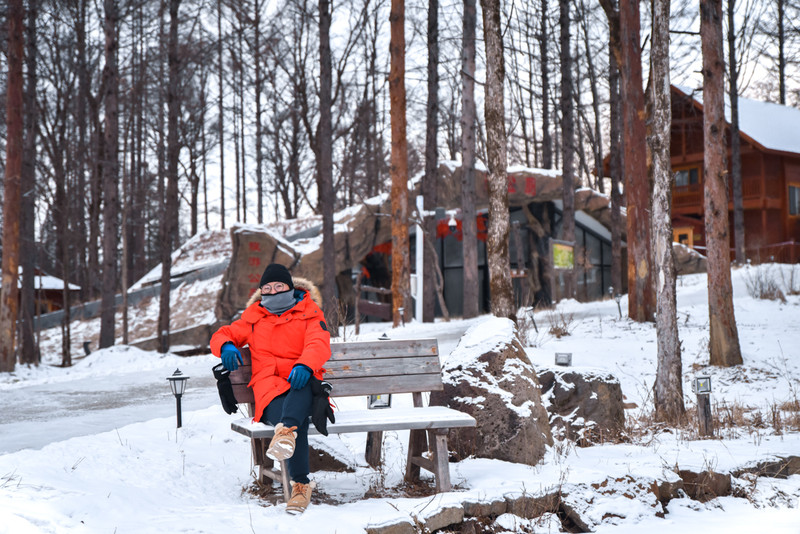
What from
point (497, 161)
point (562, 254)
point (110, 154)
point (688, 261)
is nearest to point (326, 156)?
point (110, 154)

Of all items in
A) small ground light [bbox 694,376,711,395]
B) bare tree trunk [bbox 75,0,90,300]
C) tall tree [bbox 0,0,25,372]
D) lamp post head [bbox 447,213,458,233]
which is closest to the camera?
small ground light [bbox 694,376,711,395]

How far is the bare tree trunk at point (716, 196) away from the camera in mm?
9719

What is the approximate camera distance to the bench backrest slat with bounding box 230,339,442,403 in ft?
16.1

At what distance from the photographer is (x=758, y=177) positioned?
1176 inches

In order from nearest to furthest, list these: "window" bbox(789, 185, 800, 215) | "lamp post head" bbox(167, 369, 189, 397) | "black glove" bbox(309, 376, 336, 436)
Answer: "black glove" bbox(309, 376, 336, 436)
"lamp post head" bbox(167, 369, 189, 397)
"window" bbox(789, 185, 800, 215)

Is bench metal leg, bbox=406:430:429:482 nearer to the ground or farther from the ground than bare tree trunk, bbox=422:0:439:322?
nearer to the ground

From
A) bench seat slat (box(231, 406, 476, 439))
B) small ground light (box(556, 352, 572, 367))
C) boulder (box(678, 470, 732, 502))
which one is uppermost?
small ground light (box(556, 352, 572, 367))

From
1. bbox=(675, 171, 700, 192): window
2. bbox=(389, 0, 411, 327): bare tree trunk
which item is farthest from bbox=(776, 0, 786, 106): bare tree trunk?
bbox=(389, 0, 411, 327): bare tree trunk

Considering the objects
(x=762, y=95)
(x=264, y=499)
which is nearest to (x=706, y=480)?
(x=264, y=499)

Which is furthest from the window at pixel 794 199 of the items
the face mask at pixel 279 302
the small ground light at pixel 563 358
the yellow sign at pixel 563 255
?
the face mask at pixel 279 302

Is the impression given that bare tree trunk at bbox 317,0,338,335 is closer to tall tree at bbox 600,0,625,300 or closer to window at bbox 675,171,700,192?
tall tree at bbox 600,0,625,300

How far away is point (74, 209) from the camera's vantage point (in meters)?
25.7

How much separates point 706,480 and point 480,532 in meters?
1.77

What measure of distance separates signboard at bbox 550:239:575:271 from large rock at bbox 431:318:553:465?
11.5 m
